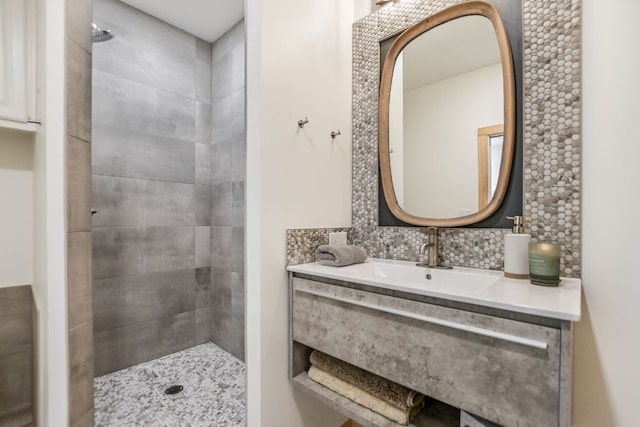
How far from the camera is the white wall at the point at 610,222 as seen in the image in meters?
0.89

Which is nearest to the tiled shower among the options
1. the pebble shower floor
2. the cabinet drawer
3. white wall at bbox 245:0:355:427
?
the pebble shower floor

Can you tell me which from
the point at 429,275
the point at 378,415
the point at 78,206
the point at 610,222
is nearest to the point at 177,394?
the point at 78,206

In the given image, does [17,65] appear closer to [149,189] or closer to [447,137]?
[149,189]

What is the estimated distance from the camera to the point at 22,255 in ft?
4.64

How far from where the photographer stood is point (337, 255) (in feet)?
4.31

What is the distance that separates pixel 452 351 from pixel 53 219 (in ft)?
5.14

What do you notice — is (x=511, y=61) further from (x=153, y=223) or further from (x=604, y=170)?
(x=153, y=223)

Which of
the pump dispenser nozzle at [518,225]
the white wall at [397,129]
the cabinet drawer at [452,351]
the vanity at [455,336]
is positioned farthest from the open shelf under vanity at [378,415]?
the white wall at [397,129]

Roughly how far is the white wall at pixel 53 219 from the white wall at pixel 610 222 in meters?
1.99

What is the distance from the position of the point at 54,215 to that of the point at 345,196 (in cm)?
133

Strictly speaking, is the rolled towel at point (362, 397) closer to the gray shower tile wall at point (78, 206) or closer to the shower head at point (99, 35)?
the gray shower tile wall at point (78, 206)

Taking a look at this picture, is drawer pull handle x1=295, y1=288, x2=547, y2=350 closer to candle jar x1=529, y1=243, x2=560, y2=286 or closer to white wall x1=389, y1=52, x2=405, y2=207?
candle jar x1=529, y1=243, x2=560, y2=286

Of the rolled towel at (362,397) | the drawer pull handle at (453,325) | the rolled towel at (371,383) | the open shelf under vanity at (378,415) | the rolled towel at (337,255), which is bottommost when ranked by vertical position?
the open shelf under vanity at (378,415)

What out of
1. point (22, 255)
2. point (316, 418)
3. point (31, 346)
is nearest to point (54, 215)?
point (22, 255)
